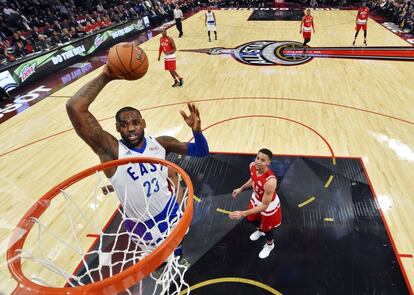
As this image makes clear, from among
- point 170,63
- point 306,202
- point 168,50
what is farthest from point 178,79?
point 306,202

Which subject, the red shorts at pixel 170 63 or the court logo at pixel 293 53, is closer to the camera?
the red shorts at pixel 170 63

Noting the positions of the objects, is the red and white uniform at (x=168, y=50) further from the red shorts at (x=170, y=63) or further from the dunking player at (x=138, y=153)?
the dunking player at (x=138, y=153)

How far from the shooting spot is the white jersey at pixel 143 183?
2570mm

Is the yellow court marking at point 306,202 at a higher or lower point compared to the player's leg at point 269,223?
lower

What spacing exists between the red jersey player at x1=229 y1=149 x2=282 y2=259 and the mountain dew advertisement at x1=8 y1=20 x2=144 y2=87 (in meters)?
8.91

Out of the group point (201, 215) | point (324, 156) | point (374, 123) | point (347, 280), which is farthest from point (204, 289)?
point (374, 123)

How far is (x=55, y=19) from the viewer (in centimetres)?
1438

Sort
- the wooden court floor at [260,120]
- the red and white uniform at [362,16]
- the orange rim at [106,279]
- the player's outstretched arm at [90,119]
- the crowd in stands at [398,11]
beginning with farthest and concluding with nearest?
1. the crowd in stands at [398,11]
2. the red and white uniform at [362,16]
3. the wooden court floor at [260,120]
4. the player's outstretched arm at [90,119]
5. the orange rim at [106,279]

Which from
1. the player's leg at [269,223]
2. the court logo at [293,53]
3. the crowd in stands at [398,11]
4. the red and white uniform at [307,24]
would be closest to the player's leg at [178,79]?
the court logo at [293,53]

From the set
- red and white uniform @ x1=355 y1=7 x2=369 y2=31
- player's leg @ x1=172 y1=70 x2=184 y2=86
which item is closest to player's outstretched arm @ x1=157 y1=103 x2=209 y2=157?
player's leg @ x1=172 y1=70 x2=184 y2=86

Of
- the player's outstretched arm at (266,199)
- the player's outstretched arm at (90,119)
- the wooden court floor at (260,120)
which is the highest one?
the player's outstretched arm at (90,119)

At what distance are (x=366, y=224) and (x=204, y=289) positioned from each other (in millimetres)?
2313

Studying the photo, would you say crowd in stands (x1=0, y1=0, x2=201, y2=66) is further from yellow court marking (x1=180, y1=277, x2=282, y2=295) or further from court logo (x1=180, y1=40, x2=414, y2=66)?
yellow court marking (x1=180, y1=277, x2=282, y2=295)

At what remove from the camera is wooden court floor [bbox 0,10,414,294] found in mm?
4992
